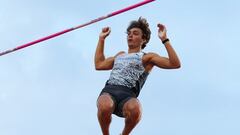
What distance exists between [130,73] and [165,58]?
54cm

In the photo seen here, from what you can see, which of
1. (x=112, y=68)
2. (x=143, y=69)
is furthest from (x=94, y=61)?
(x=143, y=69)

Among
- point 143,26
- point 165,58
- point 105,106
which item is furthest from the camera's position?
point 143,26

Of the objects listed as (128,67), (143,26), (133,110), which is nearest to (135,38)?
(143,26)

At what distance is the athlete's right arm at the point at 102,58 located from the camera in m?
7.78

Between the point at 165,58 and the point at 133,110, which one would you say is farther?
the point at 165,58

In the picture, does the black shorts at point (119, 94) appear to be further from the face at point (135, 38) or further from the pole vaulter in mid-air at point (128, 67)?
the face at point (135, 38)

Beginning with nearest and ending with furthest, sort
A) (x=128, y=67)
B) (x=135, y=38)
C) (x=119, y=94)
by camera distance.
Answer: (x=119, y=94), (x=128, y=67), (x=135, y=38)

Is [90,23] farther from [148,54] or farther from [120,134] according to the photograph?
[120,134]

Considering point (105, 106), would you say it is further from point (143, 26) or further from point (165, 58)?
point (143, 26)

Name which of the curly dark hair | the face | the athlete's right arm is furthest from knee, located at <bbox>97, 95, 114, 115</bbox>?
the curly dark hair

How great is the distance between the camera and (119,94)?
7176 millimetres

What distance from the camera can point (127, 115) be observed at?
6992mm

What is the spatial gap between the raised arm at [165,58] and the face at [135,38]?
319 millimetres

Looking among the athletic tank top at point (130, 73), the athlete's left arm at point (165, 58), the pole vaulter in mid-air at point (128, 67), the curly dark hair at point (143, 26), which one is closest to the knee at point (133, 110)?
the pole vaulter in mid-air at point (128, 67)
